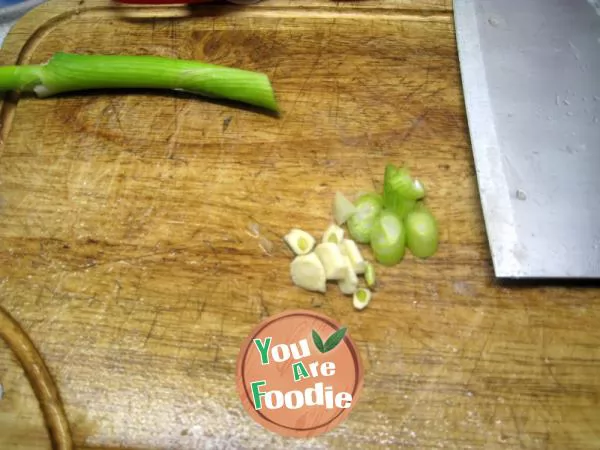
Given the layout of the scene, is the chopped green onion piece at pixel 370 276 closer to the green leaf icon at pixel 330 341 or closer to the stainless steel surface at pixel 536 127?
the green leaf icon at pixel 330 341

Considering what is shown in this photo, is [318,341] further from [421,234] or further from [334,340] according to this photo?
[421,234]

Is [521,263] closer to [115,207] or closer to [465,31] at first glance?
[465,31]

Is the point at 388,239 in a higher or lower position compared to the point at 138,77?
lower

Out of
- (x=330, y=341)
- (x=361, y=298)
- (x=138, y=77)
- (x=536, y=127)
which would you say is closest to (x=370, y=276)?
(x=361, y=298)

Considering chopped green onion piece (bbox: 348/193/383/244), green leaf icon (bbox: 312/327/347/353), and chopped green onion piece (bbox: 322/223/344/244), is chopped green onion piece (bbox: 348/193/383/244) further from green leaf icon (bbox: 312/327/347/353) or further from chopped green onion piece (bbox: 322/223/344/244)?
green leaf icon (bbox: 312/327/347/353)

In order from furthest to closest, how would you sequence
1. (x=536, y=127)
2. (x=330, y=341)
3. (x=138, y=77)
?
(x=138, y=77), (x=536, y=127), (x=330, y=341)

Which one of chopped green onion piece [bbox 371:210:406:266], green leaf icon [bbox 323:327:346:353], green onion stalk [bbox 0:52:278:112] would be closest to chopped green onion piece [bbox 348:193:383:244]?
chopped green onion piece [bbox 371:210:406:266]

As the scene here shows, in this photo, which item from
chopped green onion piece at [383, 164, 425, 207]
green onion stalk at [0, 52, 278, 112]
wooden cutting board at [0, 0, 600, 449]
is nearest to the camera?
wooden cutting board at [0, 0, 600, 449]
